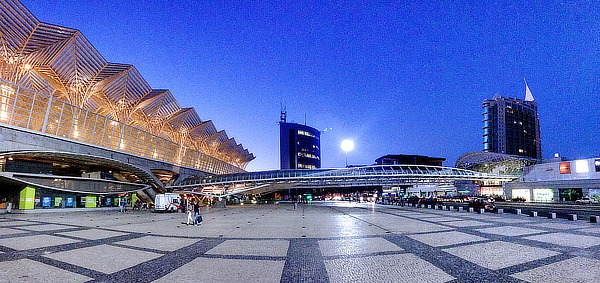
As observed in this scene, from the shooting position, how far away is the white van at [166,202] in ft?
127

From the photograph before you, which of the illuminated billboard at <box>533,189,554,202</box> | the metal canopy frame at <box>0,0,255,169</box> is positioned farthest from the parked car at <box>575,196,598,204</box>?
the metal canopy frame at <box>0,0,255,169</box>

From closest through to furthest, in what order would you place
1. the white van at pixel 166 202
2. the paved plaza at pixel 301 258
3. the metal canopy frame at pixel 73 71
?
the paved plaza at pixel 301 258 < the metal canopy frame at pixel 73 71 < the white van at pixel 166 202

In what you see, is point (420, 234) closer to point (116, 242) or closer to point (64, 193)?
point (116, 242)

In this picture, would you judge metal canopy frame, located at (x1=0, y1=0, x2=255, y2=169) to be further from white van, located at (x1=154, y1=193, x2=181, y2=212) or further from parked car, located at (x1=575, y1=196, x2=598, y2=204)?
parked car, located at (x1=575, y1=196, x2=598, y2=204)

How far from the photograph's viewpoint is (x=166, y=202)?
39.3m

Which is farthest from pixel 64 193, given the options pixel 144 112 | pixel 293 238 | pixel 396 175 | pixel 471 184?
pixel 471 184

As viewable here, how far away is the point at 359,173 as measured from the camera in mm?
55281

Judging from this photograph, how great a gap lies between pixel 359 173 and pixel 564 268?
151 ft

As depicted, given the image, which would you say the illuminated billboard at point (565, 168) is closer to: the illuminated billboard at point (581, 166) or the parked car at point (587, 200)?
the illuminated billboard at point (581, 166)

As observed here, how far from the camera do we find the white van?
3881 centimetres

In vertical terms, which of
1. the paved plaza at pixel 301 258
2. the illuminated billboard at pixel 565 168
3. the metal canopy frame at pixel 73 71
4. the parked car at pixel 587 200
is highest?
the metal canopy frame at pixel 73 71

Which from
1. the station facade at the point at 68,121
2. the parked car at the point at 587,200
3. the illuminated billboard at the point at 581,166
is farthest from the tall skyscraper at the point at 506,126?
the station facade at the point at 68,121

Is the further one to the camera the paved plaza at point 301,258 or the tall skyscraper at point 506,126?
the tall skyscraper at point 506,126

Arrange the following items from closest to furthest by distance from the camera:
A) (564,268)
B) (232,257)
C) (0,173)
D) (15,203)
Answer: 1. (564,268)
2. (232,257)
3. (0,173)
4. (15,203)
